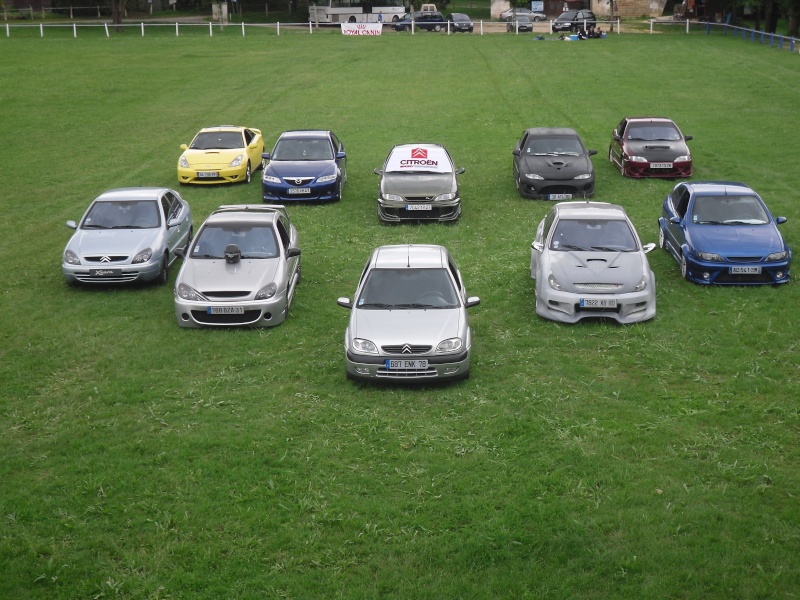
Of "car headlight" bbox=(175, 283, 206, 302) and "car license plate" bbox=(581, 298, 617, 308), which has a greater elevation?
"car license plate" bbox=(581, 298, 617, 308)

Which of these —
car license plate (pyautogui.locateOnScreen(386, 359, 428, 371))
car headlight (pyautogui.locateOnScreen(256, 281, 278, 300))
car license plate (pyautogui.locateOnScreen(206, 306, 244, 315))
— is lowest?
car license plate (pyautogui.locateOnScreen(206, 306, 244, 315))

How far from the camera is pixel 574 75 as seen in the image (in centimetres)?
4491

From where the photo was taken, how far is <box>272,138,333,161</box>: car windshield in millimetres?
24203

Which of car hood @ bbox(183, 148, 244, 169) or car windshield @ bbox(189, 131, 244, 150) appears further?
car windshield @ bbox(189, 131, 244, 150)

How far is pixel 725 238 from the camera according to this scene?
1702 centimetres

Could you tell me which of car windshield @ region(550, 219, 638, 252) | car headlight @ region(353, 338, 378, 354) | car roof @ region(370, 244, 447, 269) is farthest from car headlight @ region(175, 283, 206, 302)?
car windshield @ region(550, 219, 638, 252)

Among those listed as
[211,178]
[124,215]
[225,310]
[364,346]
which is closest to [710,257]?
[364,346]

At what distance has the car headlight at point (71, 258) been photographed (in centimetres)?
1686

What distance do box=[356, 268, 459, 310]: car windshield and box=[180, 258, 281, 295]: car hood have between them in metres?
2.38

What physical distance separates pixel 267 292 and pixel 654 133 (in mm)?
15255

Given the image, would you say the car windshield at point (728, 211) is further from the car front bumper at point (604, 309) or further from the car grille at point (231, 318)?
the car grille at point (231, 318)

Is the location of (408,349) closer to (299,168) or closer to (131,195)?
(131,195)

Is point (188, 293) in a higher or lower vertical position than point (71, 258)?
higher

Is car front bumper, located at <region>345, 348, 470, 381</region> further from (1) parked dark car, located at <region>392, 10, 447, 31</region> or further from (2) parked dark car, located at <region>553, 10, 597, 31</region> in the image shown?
(1) parked dark car, located at <region>392, 10, 447, 31</region>
